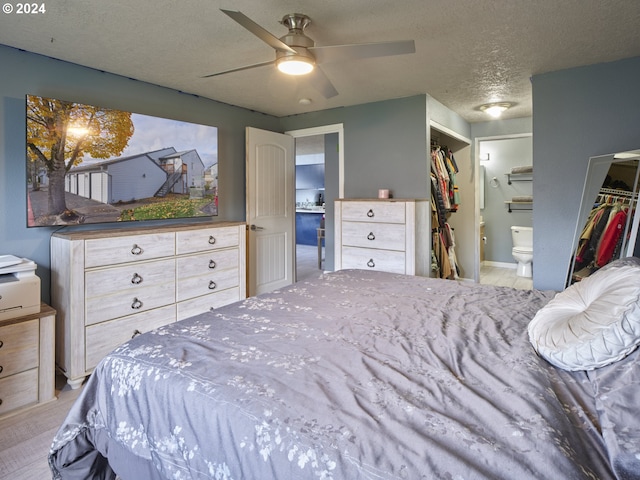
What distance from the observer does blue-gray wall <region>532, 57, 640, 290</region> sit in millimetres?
2793

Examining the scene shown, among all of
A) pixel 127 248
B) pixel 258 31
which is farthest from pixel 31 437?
pixel 258 31

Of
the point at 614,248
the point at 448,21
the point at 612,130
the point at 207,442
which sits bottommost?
the point at 207,442

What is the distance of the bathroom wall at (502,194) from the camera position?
6.01 metres

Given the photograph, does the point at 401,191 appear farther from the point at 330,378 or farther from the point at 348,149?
the point at 330,378

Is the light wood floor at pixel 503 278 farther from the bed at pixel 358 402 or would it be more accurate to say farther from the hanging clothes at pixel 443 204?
the bed at pixel 358 402

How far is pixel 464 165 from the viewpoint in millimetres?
5000

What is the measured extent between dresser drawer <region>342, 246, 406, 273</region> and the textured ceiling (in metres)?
1.59

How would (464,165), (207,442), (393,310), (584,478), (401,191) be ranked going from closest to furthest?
(584,478) → (207,442) → (393,310) → (401,191) → (464,165)

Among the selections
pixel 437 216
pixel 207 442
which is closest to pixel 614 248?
pixel 437 216

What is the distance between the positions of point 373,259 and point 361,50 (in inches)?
85.2

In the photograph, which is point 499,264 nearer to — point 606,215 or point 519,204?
point 519,204

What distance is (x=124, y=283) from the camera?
2.64 m

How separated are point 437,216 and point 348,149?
4.26ft

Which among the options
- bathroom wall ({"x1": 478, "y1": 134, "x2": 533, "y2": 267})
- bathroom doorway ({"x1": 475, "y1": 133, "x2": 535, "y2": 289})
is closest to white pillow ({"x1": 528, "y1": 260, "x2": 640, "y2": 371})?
bathroom doorway ({"x1": 475, "y1": 133, "x2": 535, "y2": 289})
